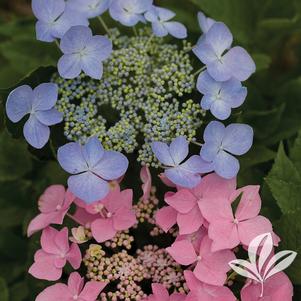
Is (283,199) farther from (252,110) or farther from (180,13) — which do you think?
(180,13)

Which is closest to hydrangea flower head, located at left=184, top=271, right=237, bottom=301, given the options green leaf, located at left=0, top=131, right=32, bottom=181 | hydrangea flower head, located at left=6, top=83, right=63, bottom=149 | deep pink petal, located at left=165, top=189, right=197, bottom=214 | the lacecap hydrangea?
the lacecap hydrangea

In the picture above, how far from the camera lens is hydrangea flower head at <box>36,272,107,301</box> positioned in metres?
0.97

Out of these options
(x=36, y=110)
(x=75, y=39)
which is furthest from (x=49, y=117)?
(x=75, y=39)

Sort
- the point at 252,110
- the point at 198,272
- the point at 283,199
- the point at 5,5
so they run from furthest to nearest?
the point at 5,5
the point at 252,110
the point at 283,199
the point at 198,272

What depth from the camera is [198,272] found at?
3.10 feet

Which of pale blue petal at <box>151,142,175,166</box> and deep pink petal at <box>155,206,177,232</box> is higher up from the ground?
pale blue petal at <box>151,142,175,166</box>

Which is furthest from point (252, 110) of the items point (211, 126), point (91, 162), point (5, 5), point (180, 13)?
point (5, 5)

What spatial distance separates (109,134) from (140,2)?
264 millimetres

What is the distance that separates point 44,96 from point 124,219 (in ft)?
0.78

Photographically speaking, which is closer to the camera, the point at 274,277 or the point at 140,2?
the point at 274,277

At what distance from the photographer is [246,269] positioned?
967mm

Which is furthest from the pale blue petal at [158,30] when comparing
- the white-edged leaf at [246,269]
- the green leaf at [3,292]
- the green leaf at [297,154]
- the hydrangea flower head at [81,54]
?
the green leaf at [3,292]

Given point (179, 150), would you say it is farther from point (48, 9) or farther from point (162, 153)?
point (48, 9)

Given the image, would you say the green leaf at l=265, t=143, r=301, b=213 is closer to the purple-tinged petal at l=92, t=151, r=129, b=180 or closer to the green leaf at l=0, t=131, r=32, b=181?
the purple-tinged petal at l=92, t=151, r=129, b=180
